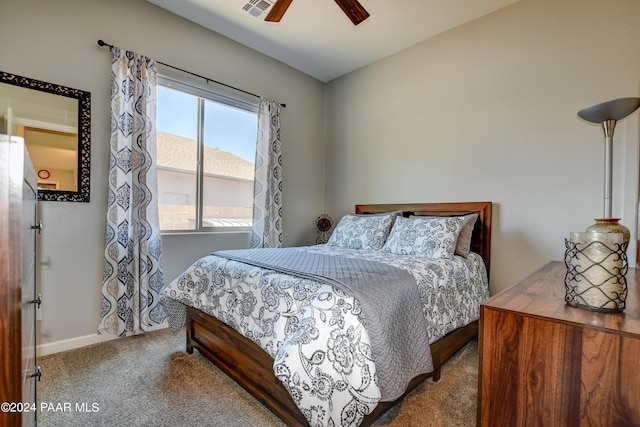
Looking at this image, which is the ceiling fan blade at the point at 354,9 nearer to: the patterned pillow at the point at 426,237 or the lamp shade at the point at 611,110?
the lamp shade at the point at 611,110

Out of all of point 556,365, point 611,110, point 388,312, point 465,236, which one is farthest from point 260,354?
point 611,110

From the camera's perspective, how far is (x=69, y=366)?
2.00m

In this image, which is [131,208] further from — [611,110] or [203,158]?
[611,110]

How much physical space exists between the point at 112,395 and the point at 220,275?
2.81 ft

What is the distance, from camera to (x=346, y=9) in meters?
2.00

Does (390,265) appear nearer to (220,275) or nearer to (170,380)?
(220,275)

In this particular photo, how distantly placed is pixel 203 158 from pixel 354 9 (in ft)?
6.36

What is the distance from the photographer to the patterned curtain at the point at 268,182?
328 centimetres

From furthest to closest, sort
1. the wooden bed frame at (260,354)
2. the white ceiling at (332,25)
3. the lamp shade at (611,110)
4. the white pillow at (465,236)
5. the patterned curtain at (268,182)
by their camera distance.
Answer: the patterned curtain at (268,182), the white ceiling at (332,25), the white pillow at (465,236), the wooden bed frame at (260,354), the lamp shade at (611,110)

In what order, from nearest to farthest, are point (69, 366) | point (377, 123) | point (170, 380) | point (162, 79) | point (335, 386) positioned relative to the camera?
point (335, 386) → point (170, 380) → point (69, 366) → point (162, 79) → point (377, 123)

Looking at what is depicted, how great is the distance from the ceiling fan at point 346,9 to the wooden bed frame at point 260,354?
1866mm

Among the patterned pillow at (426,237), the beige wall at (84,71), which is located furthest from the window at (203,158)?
the patterned pillow at (426,237)

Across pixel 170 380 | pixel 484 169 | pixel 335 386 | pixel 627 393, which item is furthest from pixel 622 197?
pixel 170 380

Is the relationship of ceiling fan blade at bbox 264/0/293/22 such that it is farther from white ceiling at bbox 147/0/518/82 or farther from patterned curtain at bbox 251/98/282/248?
patterned curtain at bbox 251/98/282/248
